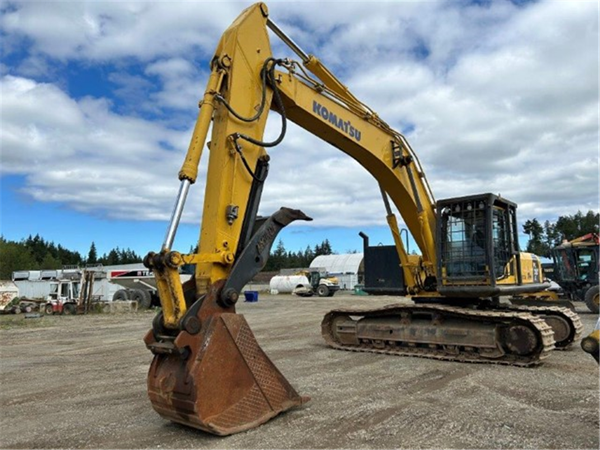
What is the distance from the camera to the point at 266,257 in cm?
541

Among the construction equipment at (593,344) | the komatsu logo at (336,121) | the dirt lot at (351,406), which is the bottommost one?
the dirt lot at (351,406)

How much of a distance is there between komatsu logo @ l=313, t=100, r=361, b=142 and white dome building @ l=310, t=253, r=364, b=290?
5067 cm

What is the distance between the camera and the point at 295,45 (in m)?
7.36

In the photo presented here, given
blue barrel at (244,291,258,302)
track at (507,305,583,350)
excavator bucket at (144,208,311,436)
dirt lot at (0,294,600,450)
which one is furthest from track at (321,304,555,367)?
blue barrel at (244,291,258,302)

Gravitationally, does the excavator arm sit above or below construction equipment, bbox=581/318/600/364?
above

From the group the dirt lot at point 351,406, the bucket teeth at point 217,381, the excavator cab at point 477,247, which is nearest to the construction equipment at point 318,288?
the dirt lot at point 351,406

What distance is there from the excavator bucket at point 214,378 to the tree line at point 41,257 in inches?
3212

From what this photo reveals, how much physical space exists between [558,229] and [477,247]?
107 meters

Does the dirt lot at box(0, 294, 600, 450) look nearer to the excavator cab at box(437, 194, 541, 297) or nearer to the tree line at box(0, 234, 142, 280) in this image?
the excavator cab at box(437, 194, 541, 297)

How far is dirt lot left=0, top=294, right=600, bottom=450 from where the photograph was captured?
4.57m

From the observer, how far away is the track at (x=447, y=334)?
7.92 metres

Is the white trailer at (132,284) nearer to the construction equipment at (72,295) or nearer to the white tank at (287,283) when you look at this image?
the construction equipment at (72,295)

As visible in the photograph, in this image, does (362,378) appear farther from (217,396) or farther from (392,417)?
(217,396)

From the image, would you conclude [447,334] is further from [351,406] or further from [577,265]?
[577,265]
